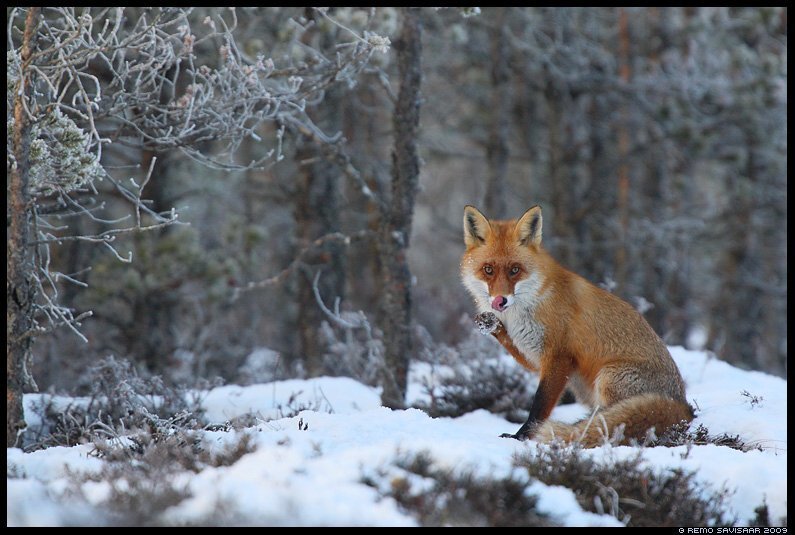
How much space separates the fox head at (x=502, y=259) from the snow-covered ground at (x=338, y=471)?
1.22 metres

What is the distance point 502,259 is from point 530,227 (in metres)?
0.40

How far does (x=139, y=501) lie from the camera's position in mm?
3820

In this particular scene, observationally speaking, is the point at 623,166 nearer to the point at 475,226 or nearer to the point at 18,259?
the point at 475,226

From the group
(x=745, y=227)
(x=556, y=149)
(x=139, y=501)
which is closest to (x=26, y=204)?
(x=139, y=501)

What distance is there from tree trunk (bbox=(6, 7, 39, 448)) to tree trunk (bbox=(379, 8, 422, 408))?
349cm

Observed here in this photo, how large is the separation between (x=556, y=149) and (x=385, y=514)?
539 inches

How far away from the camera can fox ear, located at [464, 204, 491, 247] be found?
20.9ft

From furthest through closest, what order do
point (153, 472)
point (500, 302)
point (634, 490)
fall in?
point (500, 302) < point (634, 490) < point (153, 472)

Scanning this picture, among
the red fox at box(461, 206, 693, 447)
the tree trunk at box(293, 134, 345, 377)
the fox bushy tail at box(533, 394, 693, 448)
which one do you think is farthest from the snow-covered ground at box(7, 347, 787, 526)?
the tree trunk at box(293, 134, 345, 377)

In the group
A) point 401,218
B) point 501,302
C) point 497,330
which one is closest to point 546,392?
point 497,330

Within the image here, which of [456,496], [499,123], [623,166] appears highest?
[499,123]

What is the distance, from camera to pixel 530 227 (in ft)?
20.8

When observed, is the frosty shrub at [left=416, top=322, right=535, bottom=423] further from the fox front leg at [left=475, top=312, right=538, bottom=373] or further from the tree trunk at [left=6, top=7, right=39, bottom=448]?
the tree trunk at [left=6, top=7, right=39, bottom=448]

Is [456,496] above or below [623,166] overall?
below
